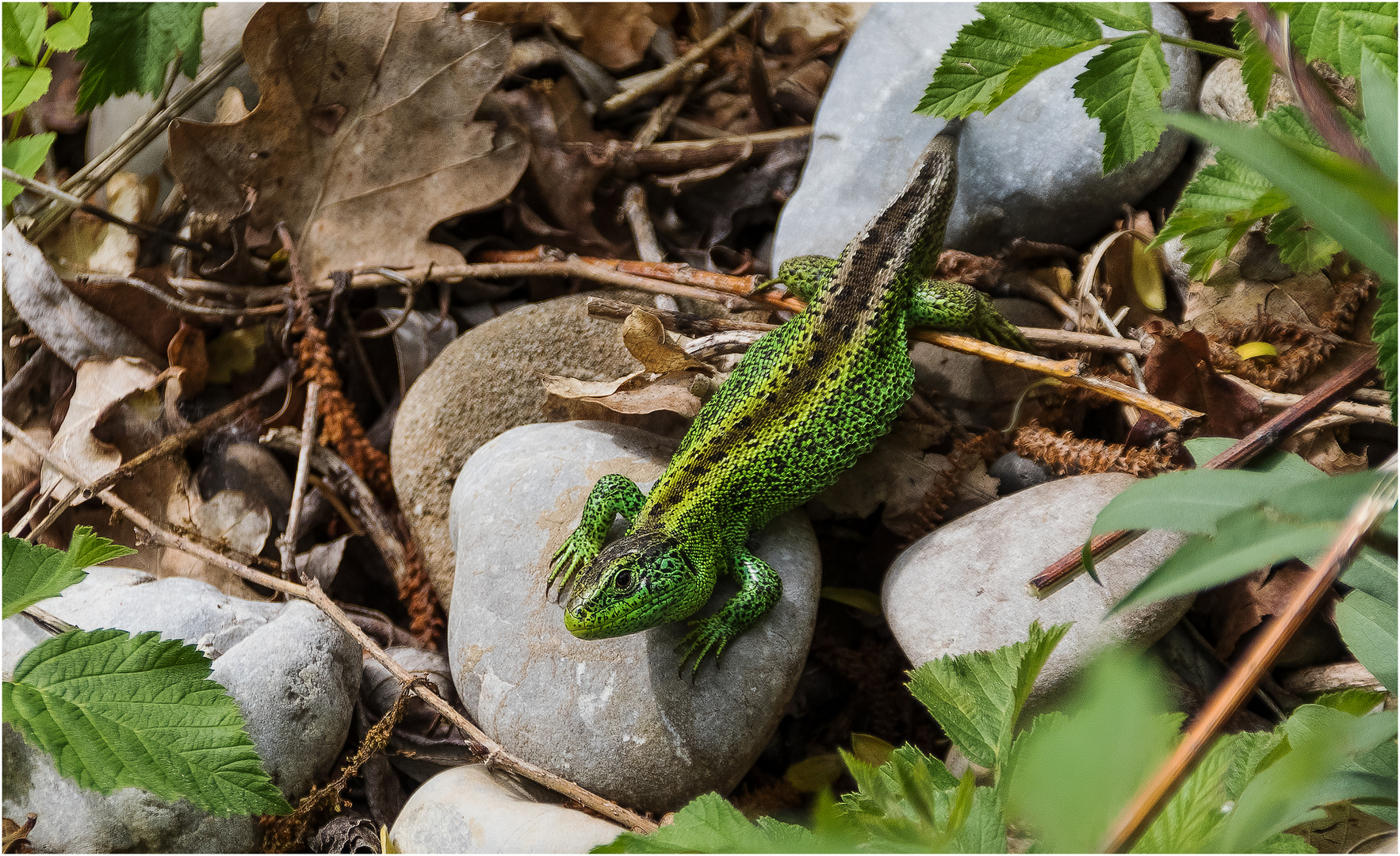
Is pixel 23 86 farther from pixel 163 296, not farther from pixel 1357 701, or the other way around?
pixel 1357 701

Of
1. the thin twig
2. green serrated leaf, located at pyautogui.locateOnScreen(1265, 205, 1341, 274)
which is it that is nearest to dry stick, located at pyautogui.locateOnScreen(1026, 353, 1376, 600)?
green serrated leaf, located at pyautogui.locateOnScreen(1265, 205, 1341, 274)

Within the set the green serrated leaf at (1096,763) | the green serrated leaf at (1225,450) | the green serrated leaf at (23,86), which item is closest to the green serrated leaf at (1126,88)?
the green serrated leaf at (1225,450)

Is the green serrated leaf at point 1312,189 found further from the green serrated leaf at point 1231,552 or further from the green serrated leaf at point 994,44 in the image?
the green serrated leaf at point 994,44

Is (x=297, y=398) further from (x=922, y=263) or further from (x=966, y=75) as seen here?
(x=966, y=75)

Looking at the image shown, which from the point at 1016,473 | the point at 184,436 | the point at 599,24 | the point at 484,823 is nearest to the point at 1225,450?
the point at 1016,473

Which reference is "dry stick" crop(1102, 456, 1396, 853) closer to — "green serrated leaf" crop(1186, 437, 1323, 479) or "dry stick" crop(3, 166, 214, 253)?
"green serrated leaf" crop(1186, 437, 1323, 479)

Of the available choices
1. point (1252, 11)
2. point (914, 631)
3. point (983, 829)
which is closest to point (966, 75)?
point (1252, 11)
